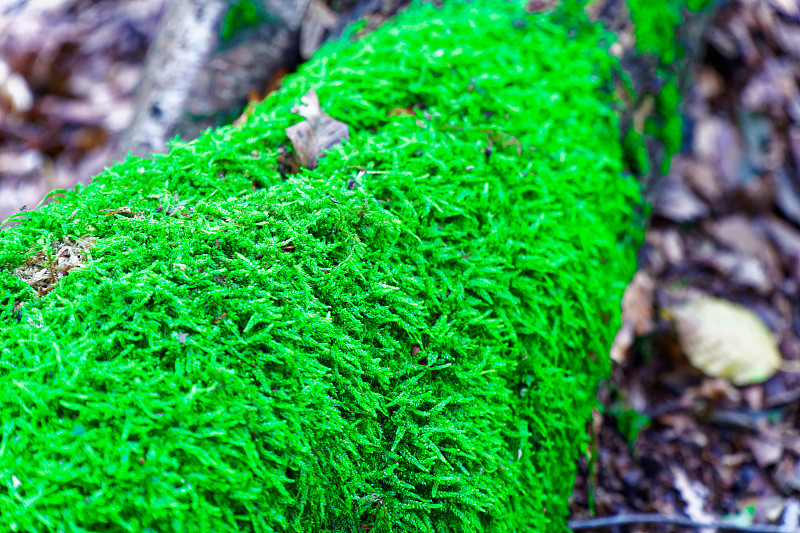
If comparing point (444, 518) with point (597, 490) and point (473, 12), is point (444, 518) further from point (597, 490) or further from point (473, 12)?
point (473, 12)

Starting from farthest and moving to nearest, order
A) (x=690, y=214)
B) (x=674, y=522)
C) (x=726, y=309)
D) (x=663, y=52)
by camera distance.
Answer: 1. (x=690, y=214)
2. (x=726, y=309)
3. (x=663, y=52)
4. (x=674, y=522)

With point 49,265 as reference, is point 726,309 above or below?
below

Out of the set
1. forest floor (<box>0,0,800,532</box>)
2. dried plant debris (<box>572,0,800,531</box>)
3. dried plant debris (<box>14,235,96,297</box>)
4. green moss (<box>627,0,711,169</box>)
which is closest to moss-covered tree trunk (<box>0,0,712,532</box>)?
dried plant debris (<box>14,235,96,297</box>)

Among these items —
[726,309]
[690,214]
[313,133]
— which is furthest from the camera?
[690,214]

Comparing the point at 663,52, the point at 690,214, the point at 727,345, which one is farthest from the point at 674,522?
the point at 663,52

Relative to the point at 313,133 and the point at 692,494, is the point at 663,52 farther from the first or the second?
the point at 692,494

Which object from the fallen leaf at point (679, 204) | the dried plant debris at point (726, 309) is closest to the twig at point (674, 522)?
the dried plant debris at point (726, 309)

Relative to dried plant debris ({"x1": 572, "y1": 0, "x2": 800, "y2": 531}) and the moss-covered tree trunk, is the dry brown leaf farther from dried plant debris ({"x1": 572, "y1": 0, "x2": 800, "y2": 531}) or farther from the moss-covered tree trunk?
the moss-covered tree trunk

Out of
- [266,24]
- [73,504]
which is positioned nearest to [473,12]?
[266,24]
